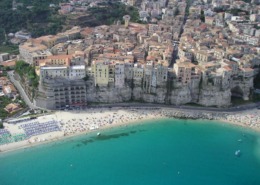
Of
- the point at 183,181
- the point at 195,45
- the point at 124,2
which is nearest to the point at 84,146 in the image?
the point at 183,181

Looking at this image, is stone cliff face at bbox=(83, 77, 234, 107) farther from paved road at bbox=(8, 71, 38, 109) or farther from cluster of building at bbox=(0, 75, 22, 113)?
cluster of building at bbox=(0, 75, 22, 113)

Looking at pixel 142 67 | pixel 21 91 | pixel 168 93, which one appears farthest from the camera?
pixel 21 91

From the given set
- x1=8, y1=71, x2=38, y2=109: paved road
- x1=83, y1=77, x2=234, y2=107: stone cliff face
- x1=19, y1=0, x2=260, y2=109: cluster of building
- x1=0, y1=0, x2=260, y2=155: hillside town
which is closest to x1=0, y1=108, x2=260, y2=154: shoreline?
x1=0, y1=0, x2=260, y2=155: hillside town

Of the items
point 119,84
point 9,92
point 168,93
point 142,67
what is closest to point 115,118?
point 119,84

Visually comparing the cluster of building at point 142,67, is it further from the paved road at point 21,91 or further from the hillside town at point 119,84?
the paved road at point 21,91

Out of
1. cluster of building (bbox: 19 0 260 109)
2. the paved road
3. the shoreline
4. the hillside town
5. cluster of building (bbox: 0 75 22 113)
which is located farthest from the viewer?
the paved road

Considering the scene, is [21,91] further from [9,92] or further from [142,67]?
[142,67]

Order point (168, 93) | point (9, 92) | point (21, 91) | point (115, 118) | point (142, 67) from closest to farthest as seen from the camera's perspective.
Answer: point (115, 118) < point (142, 67) < point (168, 93) < point (9, 92) < point (21, 91)

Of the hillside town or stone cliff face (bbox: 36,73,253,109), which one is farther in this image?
stone cliff face (bbox: 36,73,253,109)

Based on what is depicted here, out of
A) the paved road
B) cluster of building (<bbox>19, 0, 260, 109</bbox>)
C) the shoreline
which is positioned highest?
cluster of building (<bbox>19, 0, 260, 109</bbox>)
